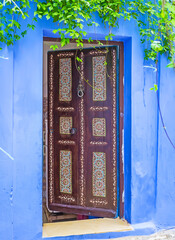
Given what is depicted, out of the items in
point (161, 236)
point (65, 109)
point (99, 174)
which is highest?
point (65, 109)

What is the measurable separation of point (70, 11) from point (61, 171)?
7.42 ft

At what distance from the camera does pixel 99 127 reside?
3.91 metres

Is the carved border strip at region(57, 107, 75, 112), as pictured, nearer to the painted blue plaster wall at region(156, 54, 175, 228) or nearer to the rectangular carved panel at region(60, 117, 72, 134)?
the rectangular carved panel at region(60, 117, 72, 134)

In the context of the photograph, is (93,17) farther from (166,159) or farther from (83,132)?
(166,159)

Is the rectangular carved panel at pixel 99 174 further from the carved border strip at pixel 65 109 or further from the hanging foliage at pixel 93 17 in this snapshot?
the hanging foliage at pixel 93 17

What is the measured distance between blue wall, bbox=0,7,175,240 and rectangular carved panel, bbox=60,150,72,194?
2.74ft

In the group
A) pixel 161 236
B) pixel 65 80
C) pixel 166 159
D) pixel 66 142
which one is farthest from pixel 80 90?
pixel 161 236

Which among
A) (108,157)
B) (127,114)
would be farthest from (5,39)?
(108,157)

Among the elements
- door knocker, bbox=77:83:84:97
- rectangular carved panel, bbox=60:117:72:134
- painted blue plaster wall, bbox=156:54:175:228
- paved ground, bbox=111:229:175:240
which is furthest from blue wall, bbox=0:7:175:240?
rectangular carved panel, bbox=60:117:72:134

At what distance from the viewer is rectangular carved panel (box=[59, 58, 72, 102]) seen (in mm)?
4066

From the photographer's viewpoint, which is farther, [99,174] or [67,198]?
[67,198]

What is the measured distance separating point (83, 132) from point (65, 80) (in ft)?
2.68

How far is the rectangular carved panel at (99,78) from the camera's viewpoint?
152 inches

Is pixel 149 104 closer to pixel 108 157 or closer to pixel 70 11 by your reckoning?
pixel 108 157
